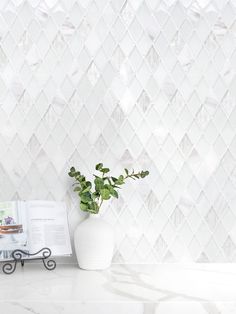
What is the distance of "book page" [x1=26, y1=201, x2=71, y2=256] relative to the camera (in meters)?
1.54

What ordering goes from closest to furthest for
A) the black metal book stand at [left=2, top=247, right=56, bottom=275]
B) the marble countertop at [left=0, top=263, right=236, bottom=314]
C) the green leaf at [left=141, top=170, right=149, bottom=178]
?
the marble countertop at [left=0, top=263, right=236, bottom=314], the black metal book stand at [left=2, top=247, right=56, bottom=275], the green leaf at [left=141, top=170, right=149, bottom=178]

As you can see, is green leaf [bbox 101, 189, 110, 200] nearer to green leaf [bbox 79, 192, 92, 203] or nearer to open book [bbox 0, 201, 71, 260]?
green leaf [bbox 79, 192, 92, 203]

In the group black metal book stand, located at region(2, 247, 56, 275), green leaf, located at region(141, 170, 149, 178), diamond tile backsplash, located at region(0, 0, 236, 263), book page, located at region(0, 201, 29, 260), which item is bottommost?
black metal book stand, located at region(2, 247, 56, 275)

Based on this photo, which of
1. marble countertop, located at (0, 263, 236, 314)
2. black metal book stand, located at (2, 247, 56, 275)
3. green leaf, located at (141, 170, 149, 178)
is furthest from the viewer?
green leaf, located at (141, 170, 149, 178)

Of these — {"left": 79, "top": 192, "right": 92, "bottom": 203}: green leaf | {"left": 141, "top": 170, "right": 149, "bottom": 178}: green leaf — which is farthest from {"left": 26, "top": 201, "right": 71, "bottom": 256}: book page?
{"left": 141, "top": 170, "right": 149, "bottom": 178}: green leaf

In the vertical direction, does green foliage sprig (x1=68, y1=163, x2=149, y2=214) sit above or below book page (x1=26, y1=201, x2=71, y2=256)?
above

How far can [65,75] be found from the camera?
1671 millimetres

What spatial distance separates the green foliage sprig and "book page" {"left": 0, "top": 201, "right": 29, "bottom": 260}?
21 cm

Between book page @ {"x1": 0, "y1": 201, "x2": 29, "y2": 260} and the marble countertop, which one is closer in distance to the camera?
the marble countertop

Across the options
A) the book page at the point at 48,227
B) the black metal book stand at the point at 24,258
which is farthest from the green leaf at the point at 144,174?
the black metal book stand at the point at 24,258

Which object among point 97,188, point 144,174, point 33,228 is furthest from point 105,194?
point 33,228

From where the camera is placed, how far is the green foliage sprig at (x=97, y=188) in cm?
155

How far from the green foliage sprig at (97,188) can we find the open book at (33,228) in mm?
108

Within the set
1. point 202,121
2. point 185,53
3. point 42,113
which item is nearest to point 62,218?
point 42,113
